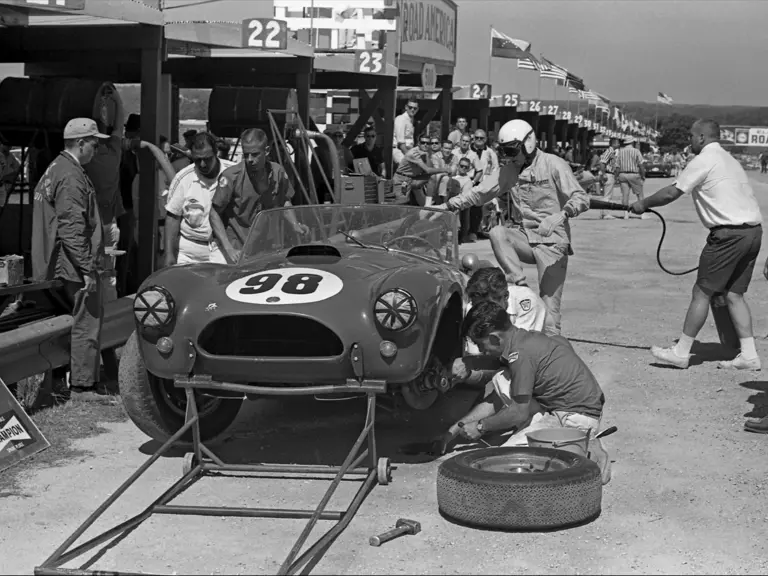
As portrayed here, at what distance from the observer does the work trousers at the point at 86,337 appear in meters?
7.40

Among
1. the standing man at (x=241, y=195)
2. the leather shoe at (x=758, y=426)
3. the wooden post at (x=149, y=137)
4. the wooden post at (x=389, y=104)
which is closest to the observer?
the leather shoe at (x=758, y=426)

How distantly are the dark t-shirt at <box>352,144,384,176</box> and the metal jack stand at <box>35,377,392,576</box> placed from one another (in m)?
11.5

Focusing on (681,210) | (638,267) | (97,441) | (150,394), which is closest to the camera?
(150,394)

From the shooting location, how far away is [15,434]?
20.3 ft

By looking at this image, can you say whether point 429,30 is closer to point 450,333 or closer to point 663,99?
point 450,333

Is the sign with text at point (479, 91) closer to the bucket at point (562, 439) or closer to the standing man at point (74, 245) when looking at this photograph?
the standing man at point (74, 245)

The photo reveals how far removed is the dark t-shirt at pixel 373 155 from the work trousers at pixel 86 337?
32.7 feet

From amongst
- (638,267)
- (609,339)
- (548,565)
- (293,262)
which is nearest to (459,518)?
(548,565)

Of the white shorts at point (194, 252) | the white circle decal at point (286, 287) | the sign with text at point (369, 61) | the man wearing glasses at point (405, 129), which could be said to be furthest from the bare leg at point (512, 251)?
the man wearing glasses at point (405, 129)

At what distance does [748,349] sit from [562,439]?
11.4 ft

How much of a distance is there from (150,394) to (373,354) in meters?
1.32

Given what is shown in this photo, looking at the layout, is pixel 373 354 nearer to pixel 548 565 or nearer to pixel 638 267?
pixel 548 565

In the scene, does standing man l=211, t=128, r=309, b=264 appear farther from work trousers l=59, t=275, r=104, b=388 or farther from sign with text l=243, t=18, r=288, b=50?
sign with text l=243, t=18, r=288, b=50

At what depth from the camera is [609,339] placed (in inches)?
383
